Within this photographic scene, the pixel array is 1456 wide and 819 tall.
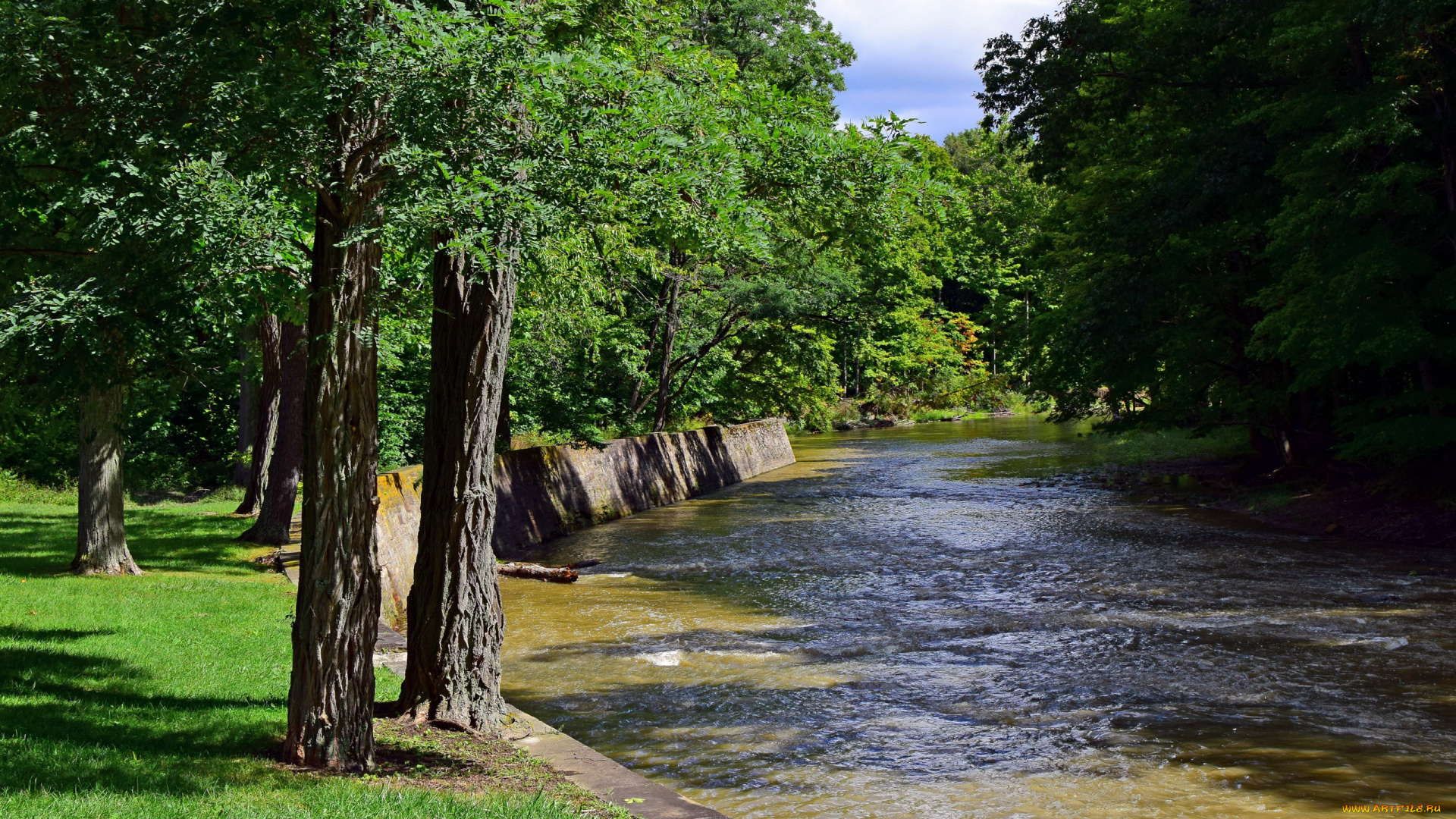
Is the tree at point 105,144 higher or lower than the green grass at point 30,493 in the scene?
higher

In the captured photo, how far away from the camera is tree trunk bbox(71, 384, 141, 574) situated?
11.6 meters

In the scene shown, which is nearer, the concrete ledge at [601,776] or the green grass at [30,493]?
the concrete ledge at [601,776]

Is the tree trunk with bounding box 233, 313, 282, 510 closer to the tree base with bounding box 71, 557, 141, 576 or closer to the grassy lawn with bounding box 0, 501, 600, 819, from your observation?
the grassy lawn with bounding box 0, 501, 600, 819

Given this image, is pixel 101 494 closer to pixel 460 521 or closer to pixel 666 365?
pixel 460 521

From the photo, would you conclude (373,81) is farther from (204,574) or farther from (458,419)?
(204,574)

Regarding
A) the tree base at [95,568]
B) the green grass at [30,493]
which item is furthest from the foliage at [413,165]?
the green grass at [30,493]

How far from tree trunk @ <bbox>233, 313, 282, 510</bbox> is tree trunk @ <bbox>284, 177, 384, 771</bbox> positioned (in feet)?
38.2

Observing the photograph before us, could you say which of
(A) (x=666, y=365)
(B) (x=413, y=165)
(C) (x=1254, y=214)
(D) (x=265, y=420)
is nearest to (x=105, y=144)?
(B) (x=413, y=165)

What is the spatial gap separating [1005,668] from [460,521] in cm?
559

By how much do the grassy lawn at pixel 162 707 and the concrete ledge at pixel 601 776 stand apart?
0.30 m

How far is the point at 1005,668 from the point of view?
10305mm

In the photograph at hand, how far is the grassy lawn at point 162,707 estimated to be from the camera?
5.10 metres

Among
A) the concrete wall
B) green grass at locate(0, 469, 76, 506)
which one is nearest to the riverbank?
the concrete wall

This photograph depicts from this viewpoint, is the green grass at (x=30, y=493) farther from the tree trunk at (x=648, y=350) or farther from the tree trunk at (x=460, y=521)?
the tree trunk at (x=460, y=521)
